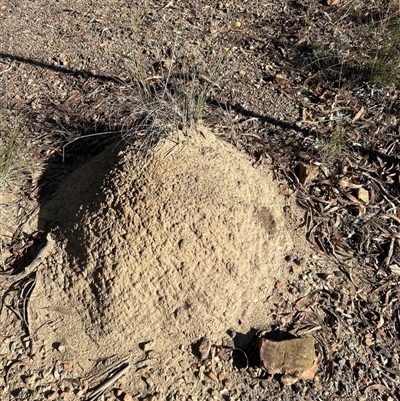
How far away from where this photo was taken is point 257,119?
11.4 feet

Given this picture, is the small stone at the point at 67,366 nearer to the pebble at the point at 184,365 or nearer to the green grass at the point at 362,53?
the pebble at the point at 184,365

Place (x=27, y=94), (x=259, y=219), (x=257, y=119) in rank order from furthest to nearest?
(x=27, y=94), (x=257, y=119), (x=259, y=219)

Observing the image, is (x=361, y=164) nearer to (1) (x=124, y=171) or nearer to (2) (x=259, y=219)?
(2) (x=259, y=219)

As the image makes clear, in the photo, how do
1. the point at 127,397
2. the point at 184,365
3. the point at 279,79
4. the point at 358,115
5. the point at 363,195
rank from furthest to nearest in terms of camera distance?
the point at 279,79 → the point at 358,115 → the point at 363,195 → the point at 184,365 → the point at 127,397

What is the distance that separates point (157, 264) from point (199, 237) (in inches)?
10.5

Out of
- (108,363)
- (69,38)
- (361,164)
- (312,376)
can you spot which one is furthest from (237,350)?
(69,38)

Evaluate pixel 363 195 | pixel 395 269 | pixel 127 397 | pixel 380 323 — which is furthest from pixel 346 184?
pixel 127 397

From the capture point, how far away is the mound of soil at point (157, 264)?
102 inches

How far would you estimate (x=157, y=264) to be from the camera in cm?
261

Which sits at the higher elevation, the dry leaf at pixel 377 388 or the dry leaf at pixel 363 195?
the dry leaf at pixel 363 195

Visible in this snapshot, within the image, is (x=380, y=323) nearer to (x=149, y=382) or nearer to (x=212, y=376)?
(x=212, y=376)

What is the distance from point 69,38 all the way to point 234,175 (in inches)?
84.1

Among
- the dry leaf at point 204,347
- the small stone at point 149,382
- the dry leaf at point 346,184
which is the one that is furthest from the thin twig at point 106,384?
the dry leaf at point 346,184

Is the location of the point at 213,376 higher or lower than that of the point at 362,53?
lower
